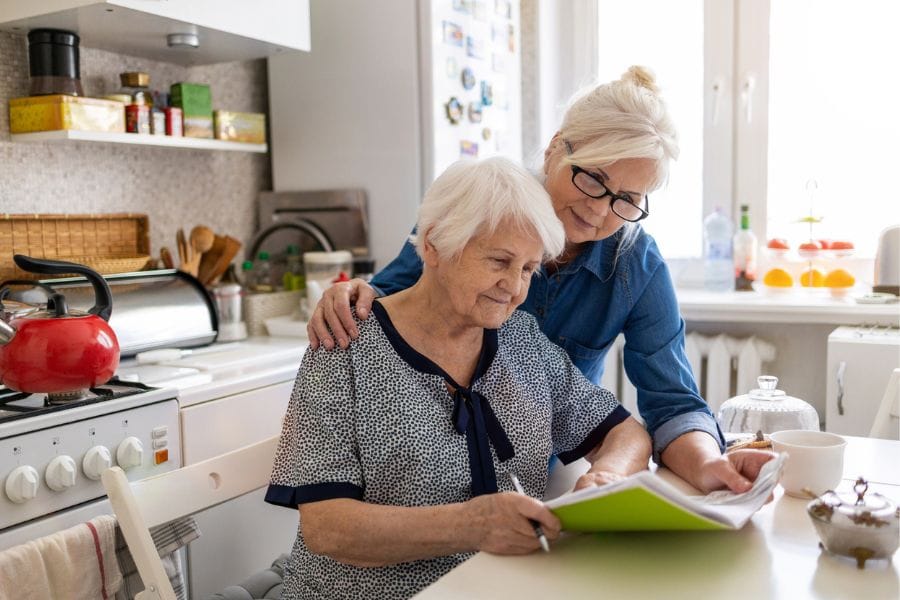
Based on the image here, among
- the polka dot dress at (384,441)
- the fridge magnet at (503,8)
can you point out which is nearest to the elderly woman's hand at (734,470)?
the polka dot dress at (384,441)

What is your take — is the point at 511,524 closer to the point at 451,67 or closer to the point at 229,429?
the point at 229,429

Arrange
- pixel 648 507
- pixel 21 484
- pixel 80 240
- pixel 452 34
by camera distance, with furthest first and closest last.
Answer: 1. pixel 452 34
2. pixel 80 240
3. pixel 21 484
4. pixel 648 507

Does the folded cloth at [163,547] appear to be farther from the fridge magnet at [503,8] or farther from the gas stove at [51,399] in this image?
the fridge magnet at [503,8]

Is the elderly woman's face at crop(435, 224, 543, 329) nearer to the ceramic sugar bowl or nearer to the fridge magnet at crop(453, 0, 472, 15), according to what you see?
the ceramic sugar bowl

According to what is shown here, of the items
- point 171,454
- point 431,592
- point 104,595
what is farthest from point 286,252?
point 431,592

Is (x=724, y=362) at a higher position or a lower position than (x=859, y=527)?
lower

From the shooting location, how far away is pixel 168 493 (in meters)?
1.27

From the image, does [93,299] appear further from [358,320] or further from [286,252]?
[358,320]

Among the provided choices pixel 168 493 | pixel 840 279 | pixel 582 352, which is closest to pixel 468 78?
pixel 840 279

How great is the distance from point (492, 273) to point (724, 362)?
177cm

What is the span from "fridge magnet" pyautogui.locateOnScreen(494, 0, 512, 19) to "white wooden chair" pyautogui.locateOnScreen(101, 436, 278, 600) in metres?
2.02

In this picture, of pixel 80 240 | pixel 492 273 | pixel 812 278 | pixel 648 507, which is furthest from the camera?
pixel 812 278

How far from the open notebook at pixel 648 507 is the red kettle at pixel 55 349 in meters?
1.05

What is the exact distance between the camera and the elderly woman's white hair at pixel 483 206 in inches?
47.6
